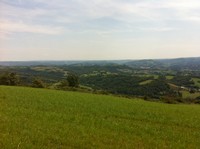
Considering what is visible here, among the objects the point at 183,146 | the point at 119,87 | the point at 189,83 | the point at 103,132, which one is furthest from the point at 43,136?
the point at 189,83

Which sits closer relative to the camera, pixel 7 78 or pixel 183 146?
pixel 183 146

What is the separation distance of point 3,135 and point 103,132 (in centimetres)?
581

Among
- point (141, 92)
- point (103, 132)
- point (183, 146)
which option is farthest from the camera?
point (141, 92)

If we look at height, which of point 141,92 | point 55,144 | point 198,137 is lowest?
point 141,92

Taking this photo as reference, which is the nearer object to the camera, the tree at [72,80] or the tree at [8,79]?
the tree at [8,79]

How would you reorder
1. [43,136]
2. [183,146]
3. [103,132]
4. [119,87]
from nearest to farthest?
[43,136]
[183,146]
[103,132]
[119,87]

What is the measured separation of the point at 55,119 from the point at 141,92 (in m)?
105

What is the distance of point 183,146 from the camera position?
1493 centimetres

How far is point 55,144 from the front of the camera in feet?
41.5

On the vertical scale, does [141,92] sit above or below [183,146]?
below

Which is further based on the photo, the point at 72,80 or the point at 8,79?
the point at 72,80

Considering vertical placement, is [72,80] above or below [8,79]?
below

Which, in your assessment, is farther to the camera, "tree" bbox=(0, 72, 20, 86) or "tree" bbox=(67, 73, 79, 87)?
"tree" bbox=(67, 73, 79, 87)

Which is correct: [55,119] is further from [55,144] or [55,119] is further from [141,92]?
[141,92]
